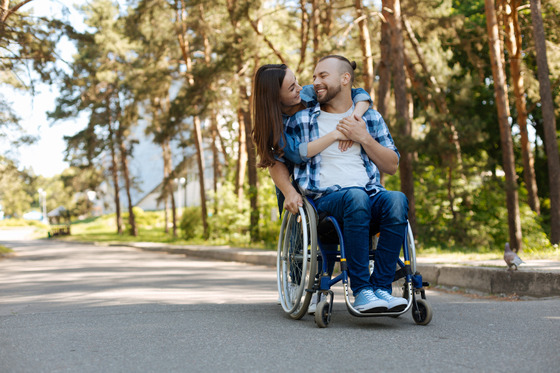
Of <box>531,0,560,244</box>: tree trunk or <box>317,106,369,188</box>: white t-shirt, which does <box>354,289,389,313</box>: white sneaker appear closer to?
<box>317,106,369,188</box>: white t-shirt

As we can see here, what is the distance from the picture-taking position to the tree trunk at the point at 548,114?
1419 centimetres

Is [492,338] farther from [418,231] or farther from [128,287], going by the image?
[418,231]

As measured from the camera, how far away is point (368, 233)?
14.1 feet

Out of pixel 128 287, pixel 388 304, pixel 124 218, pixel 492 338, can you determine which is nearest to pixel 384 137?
pixel 388 304

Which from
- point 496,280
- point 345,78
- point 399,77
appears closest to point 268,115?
point 345,78

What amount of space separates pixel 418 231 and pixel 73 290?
11.4 meters

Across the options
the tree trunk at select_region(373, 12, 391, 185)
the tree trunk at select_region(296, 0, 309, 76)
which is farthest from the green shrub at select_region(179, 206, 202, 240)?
the tree trunk at select_region(373, 12, 391, 185)

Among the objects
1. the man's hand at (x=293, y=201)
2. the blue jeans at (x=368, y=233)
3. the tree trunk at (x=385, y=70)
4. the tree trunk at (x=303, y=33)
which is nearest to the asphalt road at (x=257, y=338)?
the blue jeans at (x=368, y=233)

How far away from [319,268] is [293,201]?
1.59 feet

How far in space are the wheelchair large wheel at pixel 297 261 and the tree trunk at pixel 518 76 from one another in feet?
51.3

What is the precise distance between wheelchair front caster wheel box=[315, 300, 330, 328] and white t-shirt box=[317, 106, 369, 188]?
0.86 meters

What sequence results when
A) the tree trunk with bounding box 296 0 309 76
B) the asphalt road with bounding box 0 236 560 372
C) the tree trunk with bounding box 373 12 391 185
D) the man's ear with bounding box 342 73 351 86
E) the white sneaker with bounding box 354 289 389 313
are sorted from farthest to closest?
the tree trunk with bounding box 296 0 309 76 < the tree trunk with bounding box 373 12 391 185 < the man's ear with bounding box 342 73 351 86 < the white sneaker with bounding box 354 289 389 313 < the asphalt road with bounding box 0 236 560 372

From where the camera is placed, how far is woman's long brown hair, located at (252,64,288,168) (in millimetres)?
4727

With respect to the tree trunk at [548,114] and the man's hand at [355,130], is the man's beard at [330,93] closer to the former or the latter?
the man's hand at [355,130]
